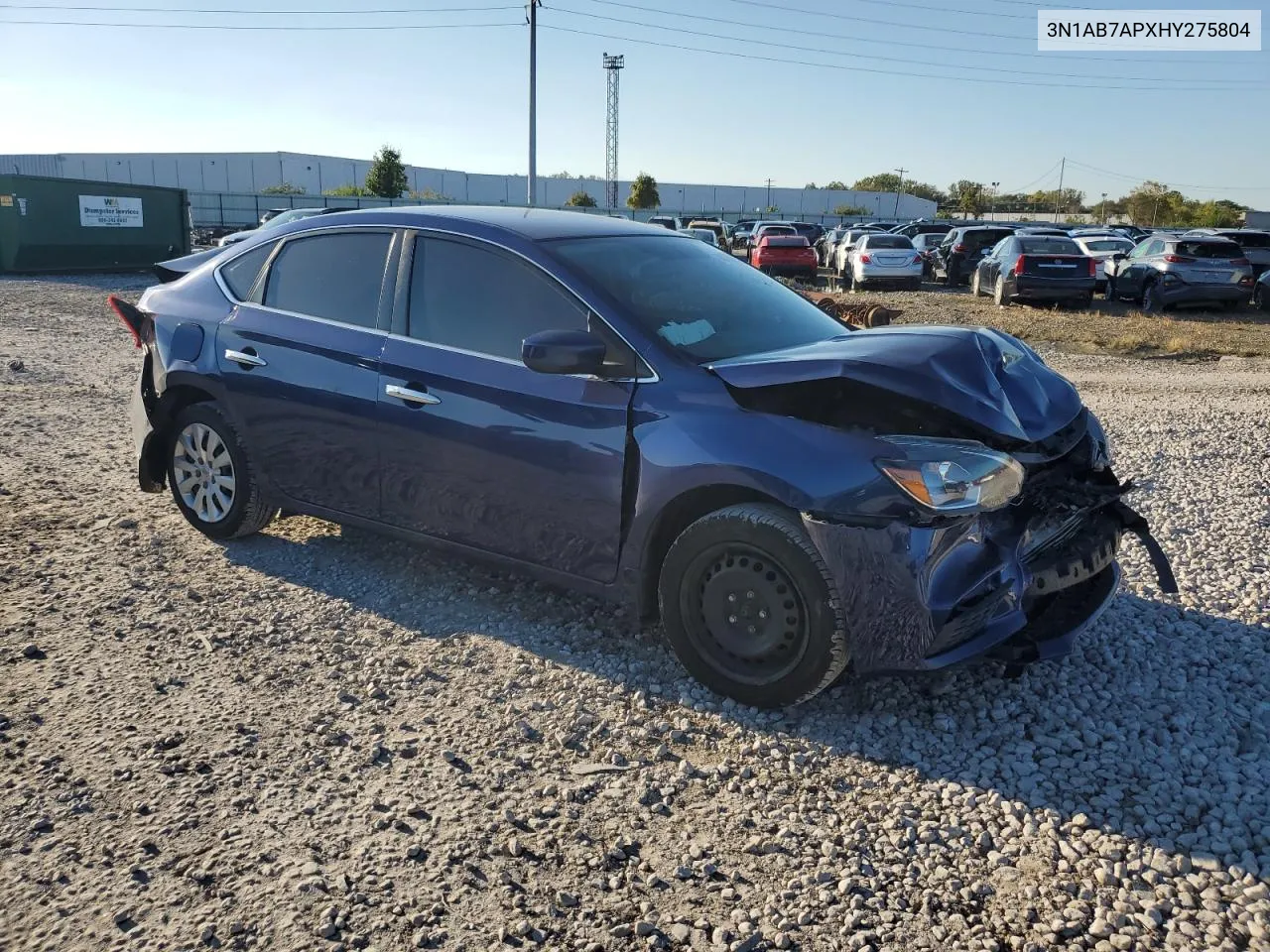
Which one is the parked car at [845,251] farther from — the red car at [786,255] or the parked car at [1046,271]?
the parked car at [1046,271]

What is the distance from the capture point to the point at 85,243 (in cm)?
2688

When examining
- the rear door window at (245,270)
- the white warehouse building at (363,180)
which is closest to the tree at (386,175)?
the white warehouse building at (363,180)

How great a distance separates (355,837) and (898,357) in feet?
7.75

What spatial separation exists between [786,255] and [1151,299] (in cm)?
1085

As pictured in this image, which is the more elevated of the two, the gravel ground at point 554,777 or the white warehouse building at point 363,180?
the white warehouse building at point 363,180

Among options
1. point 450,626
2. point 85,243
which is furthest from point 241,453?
point 85,243

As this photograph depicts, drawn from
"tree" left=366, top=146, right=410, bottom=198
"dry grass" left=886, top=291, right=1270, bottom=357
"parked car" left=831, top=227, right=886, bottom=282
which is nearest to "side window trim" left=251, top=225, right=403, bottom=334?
"dry grass" left=886, top=291, right=1270, bottom=357

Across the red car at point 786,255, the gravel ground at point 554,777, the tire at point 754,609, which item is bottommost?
the gravel ground at point 554,777

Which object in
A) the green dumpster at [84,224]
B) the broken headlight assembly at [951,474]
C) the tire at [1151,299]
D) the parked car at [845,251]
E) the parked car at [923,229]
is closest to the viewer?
the broken headlight assembly at [951,474]

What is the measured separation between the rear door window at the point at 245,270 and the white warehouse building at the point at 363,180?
79.0 m

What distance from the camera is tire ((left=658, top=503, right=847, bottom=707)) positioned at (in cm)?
344

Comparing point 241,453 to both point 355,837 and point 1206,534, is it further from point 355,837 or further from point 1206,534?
point 1206,534

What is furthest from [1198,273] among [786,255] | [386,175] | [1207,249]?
[386,175]

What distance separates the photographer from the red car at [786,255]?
2752 centimetres
